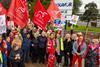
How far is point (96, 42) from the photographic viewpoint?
1520 cm

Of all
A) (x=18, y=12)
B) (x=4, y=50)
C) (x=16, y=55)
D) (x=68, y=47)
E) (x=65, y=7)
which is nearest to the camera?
(x=16, y=55)

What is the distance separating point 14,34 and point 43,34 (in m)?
2.09

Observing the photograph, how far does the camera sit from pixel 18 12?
16938 millimetres

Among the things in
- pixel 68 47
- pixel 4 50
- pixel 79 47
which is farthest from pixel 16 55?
→ pixel 68 47

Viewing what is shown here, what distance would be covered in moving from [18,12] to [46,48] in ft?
7.24

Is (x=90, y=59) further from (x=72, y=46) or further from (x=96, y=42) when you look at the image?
(x=72, y=46)

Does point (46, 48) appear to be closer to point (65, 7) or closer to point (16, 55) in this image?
point (65, 7)

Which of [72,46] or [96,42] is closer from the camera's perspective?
[96,42]

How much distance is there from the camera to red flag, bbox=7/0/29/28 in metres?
16.9

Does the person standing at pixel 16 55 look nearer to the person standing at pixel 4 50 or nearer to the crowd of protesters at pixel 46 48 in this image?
the crowd of protesters at pixel 46 48

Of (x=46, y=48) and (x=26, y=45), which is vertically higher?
(x=26, y=45)

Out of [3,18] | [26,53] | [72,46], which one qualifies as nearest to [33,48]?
[26,53]

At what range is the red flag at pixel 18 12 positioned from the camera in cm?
1692

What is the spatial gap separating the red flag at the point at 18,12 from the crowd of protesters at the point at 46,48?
40 cm
